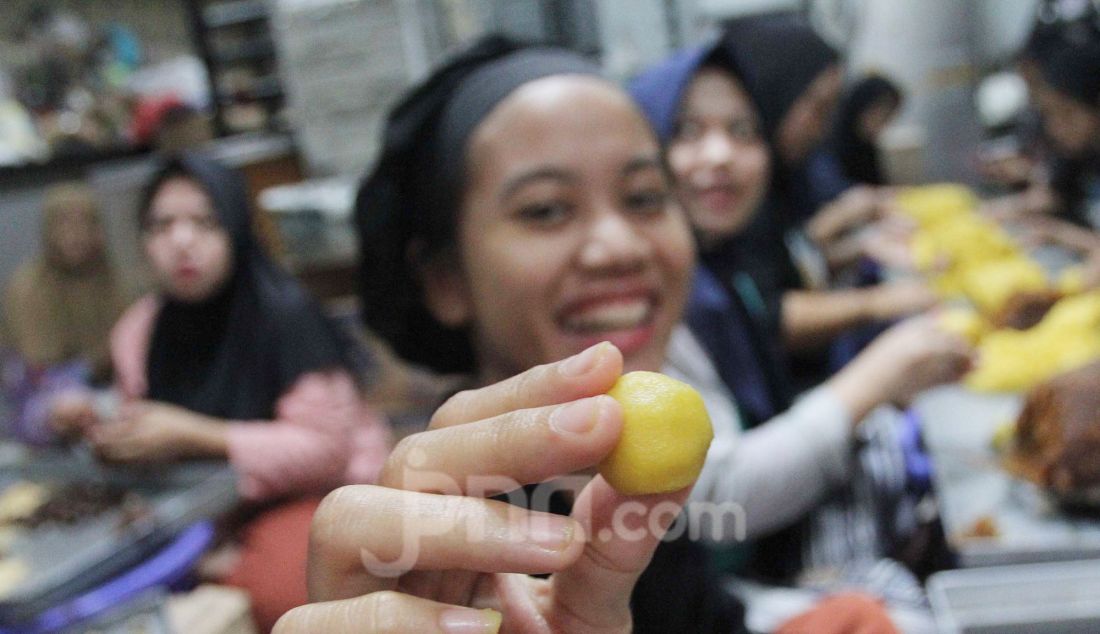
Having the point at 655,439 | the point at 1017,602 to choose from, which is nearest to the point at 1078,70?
the point at 1017,602

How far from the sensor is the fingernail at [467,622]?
25cm

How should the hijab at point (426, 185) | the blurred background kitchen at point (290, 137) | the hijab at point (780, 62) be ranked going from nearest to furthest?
the hijab at point (426, 185)
the blurred background kitchen at point (290, 137)
the hijab at point (780, 62)

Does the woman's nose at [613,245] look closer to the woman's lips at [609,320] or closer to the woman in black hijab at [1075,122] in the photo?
the woman's lips at [609,320]

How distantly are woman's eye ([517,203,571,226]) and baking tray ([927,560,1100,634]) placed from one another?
0.42m

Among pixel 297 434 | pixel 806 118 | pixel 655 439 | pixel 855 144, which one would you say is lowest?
pixel 855 144

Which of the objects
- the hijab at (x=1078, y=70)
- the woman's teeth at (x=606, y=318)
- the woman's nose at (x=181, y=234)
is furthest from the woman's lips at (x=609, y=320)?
the hijab at (x=1078, y=70)

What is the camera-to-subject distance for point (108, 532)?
46.3 inches

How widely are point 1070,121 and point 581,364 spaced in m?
2.80

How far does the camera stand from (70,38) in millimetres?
3676

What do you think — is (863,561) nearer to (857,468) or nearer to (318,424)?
(857,468)

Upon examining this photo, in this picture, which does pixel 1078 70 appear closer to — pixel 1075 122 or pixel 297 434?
pixel 1075 122

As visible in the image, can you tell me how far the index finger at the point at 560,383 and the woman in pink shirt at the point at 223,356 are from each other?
3.22ft

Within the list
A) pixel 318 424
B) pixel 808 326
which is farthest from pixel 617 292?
pixel 808 326

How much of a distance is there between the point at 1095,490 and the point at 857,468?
1.01ft
